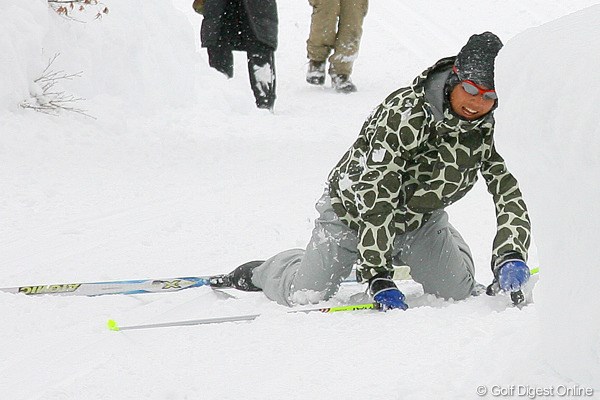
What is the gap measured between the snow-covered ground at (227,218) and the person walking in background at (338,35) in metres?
0.28

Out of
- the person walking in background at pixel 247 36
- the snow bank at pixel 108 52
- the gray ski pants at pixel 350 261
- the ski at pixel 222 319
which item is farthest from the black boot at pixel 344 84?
the ski at pixel 222 319

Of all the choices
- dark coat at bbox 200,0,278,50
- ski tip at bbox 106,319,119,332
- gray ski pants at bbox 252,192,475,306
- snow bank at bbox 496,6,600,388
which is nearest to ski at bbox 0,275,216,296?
gray ski pants at bbox 252,192,475,306

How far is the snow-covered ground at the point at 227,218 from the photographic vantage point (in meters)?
1.99

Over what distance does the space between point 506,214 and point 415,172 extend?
441 millimetres

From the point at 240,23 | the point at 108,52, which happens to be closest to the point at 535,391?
the point at 108,52

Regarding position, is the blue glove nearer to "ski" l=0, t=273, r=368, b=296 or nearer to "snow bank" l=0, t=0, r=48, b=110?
"ski" l=0, t=273, r=368, b=296

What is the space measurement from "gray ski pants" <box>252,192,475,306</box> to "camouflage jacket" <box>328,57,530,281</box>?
111 millimetres

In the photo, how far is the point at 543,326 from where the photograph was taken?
2.20 m

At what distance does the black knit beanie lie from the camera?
3.47m

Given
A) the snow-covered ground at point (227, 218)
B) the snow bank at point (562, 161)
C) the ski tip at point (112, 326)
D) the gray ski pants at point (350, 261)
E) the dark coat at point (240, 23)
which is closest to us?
the snow bank at point (562, 161)

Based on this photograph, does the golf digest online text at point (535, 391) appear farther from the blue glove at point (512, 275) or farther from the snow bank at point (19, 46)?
the snow bank at point (19, 46)

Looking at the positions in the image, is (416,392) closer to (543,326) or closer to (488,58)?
(543,326)

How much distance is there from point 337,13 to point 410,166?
583 centimetres

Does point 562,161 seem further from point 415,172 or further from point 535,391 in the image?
point 415,172
